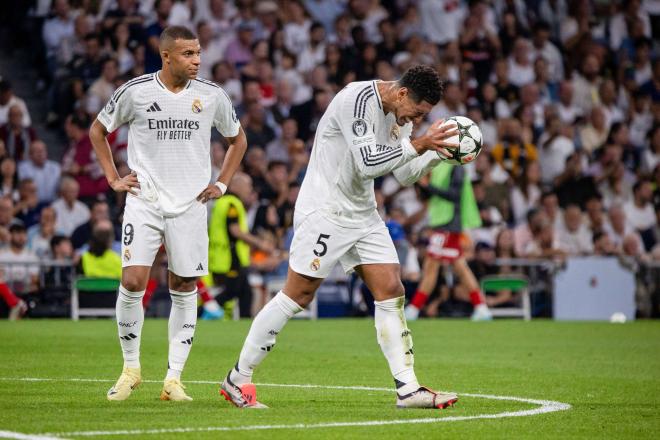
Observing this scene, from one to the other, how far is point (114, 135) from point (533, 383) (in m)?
12.3

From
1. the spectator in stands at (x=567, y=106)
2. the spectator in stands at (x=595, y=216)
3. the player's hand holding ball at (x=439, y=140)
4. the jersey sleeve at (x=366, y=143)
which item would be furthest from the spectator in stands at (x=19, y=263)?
the player's hand holding ball at (x=439, y=140)

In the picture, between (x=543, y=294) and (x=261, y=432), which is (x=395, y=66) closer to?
(x=543, y=294)

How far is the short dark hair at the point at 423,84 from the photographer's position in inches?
330

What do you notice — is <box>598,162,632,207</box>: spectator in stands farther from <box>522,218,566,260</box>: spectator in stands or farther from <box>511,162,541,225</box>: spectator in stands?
<box>522,218,566,260</box>: spectator in stands

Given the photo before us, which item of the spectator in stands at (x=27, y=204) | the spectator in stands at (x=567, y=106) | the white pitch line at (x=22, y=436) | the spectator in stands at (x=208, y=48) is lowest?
the white pitch line at (x=22, y=436)

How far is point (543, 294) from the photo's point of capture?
2266 centimetres

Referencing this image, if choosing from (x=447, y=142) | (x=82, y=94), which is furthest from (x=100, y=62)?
(x=447, y=142)

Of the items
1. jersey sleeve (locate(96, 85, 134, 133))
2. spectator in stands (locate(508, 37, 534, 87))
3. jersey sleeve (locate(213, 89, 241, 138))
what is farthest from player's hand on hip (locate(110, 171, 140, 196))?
spectator in stands (locate(508, 37, 534, 87))

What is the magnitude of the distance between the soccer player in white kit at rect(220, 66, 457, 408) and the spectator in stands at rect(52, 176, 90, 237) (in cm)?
1242

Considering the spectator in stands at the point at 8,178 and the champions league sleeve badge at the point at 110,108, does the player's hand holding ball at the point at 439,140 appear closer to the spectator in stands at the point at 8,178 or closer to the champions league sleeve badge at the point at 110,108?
the champions league sleeve badge at the point at 110,108

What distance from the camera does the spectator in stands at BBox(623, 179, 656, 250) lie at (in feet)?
78.9

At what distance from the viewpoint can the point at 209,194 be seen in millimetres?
9492

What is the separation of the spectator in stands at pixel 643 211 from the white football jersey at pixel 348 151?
16.1 m

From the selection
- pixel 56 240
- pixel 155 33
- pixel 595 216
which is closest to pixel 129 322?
pixel 56 240
